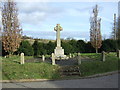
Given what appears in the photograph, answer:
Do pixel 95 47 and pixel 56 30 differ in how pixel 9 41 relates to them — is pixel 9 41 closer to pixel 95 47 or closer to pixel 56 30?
pixel 56 30

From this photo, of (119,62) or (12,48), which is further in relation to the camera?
(12,48)

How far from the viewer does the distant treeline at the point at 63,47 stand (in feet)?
96.8

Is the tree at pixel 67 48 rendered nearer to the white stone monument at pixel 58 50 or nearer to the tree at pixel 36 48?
the tree at pixel 36 48

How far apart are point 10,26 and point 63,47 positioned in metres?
9.23

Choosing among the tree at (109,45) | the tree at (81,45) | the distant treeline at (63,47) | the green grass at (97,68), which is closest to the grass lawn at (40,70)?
the green grass at (97,68)

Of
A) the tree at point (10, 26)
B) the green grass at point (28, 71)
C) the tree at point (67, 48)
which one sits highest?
the tree at point (10, 26)

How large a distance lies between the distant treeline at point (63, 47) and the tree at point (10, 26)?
2.77 m

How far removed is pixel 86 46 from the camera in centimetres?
3594

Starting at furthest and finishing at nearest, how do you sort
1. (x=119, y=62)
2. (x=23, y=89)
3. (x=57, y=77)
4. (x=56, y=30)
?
(x=56, y=30) → (x=119, y=62) → (x=57, y=77) → (x=23, y=89)

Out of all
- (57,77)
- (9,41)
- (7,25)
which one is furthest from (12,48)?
(57,77)

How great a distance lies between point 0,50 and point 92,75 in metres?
16.1

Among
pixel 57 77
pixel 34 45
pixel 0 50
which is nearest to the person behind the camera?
pixel 57 77

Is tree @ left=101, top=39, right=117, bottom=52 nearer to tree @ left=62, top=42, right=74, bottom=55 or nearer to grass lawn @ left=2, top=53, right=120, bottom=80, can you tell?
tree @ left=62, top=42, right=74, bottom=55

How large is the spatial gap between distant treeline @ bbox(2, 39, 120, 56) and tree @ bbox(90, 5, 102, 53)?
3.28 feet
